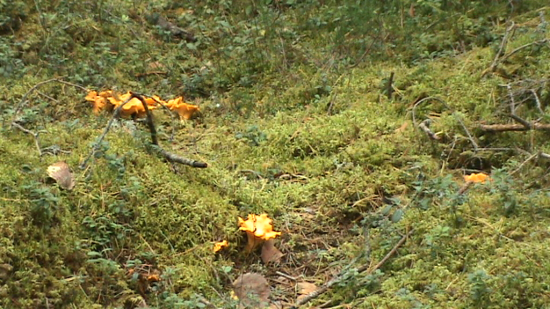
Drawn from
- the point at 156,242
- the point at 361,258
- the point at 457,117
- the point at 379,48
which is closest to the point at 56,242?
the point at 156,242

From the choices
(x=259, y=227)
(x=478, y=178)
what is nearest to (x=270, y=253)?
(x=259, y=227)

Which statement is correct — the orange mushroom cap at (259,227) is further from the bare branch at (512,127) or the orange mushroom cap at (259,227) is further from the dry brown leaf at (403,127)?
the bare branch at (512,127)

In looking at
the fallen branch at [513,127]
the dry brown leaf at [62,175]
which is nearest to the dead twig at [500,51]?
the fallen branch at [513,127]

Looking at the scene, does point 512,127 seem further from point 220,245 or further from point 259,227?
point 220,245

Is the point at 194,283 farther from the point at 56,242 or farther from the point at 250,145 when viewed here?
the point at 250,145

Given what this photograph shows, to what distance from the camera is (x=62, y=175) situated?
407 cm

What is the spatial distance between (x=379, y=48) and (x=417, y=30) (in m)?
0.46

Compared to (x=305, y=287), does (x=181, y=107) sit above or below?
below

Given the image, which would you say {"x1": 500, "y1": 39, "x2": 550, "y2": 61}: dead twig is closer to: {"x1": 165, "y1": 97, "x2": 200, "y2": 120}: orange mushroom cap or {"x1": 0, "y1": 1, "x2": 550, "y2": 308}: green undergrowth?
{"x1": 0, "y1": 1, "x2": 550, "y2": 308}: green undergrowth

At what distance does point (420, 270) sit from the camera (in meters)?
3.78

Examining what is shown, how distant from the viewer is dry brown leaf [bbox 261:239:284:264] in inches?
170

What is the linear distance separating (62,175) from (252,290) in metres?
1.27

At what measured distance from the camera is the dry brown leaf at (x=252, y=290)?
388 cm

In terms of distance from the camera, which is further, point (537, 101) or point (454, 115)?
point (454, 115)
